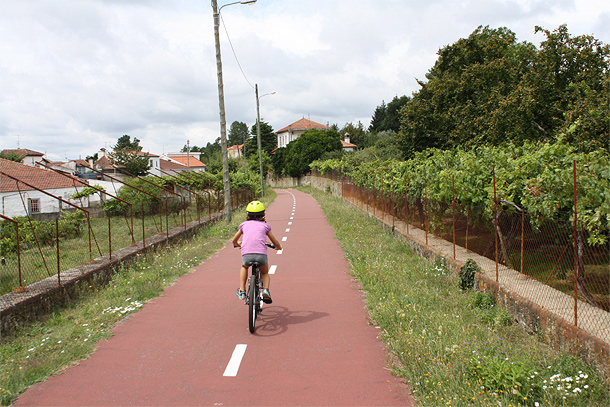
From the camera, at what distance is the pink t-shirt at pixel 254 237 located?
706 centimetres

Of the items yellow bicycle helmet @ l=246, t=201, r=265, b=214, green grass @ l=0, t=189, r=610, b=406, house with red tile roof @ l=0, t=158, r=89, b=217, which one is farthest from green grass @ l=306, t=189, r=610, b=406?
house with red tile roof @ l=0, t=158, r=89, b=217

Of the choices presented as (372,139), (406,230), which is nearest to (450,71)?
(406,230)

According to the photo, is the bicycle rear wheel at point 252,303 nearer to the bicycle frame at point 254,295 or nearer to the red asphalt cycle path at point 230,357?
the bicycle frame at point 254,295

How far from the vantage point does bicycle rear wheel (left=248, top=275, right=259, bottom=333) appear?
6559mm

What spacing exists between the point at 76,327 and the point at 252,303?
2493 mm

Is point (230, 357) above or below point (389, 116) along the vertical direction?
below

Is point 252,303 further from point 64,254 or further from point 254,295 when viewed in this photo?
point 64,254

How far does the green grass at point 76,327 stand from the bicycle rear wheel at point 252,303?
190 centimetres

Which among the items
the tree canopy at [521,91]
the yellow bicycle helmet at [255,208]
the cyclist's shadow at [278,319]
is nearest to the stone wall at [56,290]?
the cyclist's shadow at [278,319]

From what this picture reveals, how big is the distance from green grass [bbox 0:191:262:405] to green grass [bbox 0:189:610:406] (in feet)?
0.04

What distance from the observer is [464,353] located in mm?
5191

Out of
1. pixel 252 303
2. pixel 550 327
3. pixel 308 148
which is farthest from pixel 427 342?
pixel 308 148

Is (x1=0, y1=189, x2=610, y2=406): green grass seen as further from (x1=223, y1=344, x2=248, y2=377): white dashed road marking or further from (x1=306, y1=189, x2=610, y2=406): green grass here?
(x1=223, y1=344, x2=248, y2=377): white dashed road marking

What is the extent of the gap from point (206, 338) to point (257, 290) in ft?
3.09
